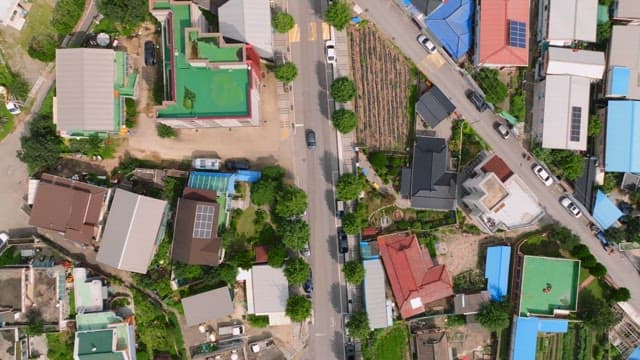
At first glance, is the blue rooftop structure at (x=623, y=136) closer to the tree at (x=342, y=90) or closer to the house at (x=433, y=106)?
the house at (x=433, y=106)

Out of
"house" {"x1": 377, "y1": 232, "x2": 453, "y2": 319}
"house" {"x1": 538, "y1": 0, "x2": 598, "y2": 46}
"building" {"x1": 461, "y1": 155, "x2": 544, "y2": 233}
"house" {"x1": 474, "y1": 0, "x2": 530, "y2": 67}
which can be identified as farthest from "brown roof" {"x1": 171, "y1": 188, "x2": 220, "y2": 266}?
"house" {"x1": 538, "y1": 0, "x2": 598, "y2": 46}

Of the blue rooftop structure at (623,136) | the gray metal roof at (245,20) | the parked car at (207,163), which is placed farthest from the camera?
the blue rooftop structure at (623,136)

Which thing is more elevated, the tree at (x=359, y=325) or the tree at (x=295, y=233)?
Answer: the tree at (x=295, y=233)

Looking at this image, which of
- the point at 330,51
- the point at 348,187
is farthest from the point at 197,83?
the point at 348,187

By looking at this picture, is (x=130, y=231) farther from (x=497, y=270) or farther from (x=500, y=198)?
(x=497, y=270)

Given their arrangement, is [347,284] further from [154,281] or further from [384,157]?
[154,281]

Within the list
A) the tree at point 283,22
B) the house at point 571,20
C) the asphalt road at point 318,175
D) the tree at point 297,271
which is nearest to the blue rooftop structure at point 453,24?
the house at point 571,20

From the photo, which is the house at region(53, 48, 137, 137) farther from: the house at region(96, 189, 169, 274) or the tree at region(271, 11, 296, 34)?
the tree at region(271, 11, 296, 34)
